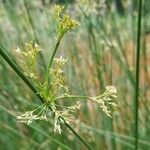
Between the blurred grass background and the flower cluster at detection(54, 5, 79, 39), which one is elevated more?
the blurred grass background

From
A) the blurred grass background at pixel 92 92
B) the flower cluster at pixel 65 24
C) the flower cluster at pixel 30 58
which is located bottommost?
the flower cluster at pixel 30 58

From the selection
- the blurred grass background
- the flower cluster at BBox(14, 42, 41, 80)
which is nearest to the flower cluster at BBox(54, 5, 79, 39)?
the flower cluster at BBox(14, 42, 41, 80)

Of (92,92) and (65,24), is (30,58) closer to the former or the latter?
(65,24)

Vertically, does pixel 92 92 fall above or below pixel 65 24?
above

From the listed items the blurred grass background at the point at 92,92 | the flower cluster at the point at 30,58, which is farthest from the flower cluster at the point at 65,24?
the blurred grass background at the point at 92,92

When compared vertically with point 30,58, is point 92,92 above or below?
above

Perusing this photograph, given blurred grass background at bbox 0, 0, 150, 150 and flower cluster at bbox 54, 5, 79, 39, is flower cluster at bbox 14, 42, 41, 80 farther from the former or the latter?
blurred grass background at bbox 0, 0, 150, 150

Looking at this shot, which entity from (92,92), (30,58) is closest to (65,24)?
(30,58)

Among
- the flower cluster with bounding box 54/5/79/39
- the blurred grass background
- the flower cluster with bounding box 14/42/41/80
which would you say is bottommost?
the flower cluster with bounding box 14/42/41/80

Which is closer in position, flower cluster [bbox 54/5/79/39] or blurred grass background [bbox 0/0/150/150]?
flower cluster [bbox 54/5/79/39]

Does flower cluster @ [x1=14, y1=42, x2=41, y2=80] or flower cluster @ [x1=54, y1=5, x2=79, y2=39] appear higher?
flower cluster @ [x1=54, y1=5, x2=79, y2=39]

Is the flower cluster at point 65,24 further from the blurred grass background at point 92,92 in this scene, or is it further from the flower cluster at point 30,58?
the blurred grass background at point 92,92

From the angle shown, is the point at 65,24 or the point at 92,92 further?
the point at 92,92
